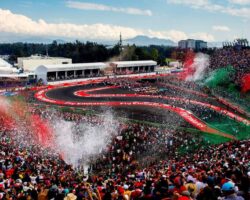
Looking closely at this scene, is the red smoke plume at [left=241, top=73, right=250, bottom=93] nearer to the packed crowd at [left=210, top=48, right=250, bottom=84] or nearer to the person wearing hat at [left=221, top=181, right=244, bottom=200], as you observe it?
the packed crowd at [left=210, top=48, right=250, bottom=84]

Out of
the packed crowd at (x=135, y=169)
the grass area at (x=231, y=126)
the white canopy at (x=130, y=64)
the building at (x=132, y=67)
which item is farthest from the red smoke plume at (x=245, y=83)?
the white canopy at (x=130, y=64)

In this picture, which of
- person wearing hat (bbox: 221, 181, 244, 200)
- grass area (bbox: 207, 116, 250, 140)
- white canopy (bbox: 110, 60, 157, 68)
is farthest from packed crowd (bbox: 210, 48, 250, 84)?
person wearing hat (bbox: 221, 181, 244, 200)

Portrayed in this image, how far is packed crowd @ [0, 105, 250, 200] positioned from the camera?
8.96 metres

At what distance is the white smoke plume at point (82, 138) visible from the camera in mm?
25750

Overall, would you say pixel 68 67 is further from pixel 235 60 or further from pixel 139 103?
pixel 235 60

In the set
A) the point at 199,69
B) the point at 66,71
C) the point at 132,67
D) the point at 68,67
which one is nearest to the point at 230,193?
the point at 199,69

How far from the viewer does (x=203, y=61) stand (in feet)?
228

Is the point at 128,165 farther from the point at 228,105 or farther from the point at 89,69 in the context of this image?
the point at 89,69

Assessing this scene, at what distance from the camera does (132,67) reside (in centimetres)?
8700

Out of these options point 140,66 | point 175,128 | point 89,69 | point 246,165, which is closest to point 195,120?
point 175,128

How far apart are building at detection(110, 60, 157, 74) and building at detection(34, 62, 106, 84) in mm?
3583

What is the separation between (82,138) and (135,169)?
9.47 m

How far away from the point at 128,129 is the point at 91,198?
21.4 metres

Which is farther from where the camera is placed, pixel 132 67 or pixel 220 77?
pixel 132 67
